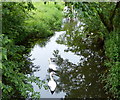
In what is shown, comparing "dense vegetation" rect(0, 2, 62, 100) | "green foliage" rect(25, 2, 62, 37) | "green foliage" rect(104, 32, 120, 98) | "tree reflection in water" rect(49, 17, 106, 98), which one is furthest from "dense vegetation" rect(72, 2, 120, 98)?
"green foliage" rect(25, 2, 62, 37)

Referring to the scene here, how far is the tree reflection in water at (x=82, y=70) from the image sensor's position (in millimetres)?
5411

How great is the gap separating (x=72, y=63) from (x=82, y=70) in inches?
26.3

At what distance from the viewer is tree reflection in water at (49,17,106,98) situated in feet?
17.8

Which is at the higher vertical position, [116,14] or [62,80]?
[116,14]

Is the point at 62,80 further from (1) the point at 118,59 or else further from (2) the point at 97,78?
(1) the point at 118,59

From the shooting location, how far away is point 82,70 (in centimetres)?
649

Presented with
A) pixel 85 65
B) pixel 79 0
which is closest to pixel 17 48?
pixel 79 0

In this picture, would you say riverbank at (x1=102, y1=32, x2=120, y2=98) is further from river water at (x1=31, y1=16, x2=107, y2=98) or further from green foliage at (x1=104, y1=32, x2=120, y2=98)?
river water at (x1=31, y1=16, x2=107, y2=98)

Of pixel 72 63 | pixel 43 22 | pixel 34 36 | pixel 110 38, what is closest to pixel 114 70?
pixel 110 38

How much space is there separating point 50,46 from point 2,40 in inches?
273

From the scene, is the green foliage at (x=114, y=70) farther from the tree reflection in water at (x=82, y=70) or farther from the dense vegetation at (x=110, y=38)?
the tree reflection in water at (x=82, y=70)

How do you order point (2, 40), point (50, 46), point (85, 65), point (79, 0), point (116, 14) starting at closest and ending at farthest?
point (2, 40) < point (79, 0) < point (116, 14) < point (85, 65) < point (50, 46)

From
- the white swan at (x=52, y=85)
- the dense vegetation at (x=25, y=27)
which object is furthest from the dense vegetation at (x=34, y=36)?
the white swan at (x=52, y=85)

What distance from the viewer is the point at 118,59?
4.60 metres
